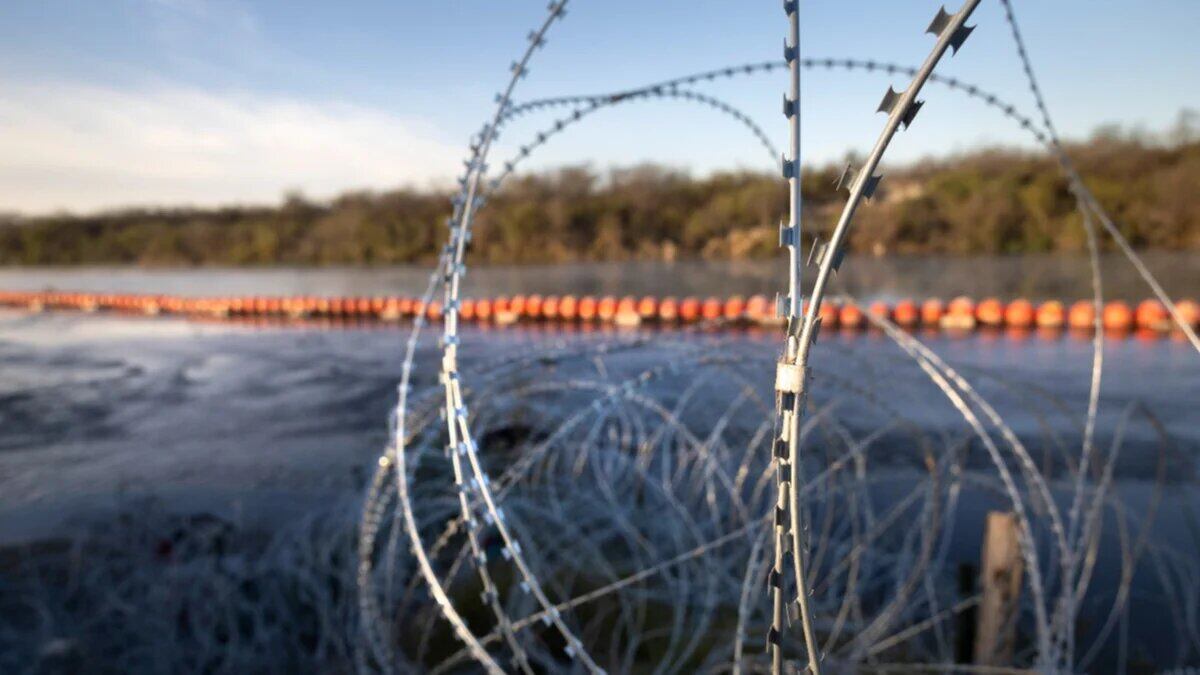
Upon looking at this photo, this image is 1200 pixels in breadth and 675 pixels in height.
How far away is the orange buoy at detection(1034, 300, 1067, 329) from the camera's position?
14852mm

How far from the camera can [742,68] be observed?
2693mm

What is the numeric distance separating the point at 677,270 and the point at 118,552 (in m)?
30.2

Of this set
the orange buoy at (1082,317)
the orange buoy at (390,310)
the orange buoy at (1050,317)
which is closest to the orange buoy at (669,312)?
the orange buoy at (390,310)

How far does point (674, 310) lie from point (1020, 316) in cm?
635

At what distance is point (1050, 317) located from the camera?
14891 mm

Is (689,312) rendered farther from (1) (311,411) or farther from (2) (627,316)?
(1) (311,411)

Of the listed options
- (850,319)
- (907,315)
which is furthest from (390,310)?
(907,315)

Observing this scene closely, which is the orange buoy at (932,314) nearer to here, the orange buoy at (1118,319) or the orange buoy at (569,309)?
the orange buoy at (1118,319)

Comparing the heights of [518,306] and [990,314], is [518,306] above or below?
below

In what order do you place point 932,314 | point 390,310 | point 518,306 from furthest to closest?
point 390,310, point 518,306, point 932,314

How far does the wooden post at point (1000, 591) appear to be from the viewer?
406cm

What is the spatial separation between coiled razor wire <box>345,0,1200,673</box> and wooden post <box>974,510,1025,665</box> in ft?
0.38

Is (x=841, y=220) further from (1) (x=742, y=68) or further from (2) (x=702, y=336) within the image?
(2) (x=702, y=336)

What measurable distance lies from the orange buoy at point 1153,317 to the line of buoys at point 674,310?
13mm
